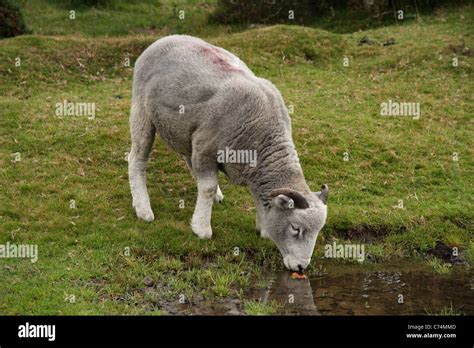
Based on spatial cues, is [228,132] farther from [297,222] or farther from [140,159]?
[140,159]

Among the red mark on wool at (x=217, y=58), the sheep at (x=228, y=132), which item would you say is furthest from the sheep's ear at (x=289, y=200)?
the red mark on wool at (x=217, y=58)

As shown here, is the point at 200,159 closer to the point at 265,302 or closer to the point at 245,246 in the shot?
the point at 245,246

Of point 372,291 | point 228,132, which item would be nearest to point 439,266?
point 372,291

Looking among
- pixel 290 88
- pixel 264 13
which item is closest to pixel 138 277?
pixel 290 88

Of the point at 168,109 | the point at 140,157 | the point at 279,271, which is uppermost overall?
the point at 168,109

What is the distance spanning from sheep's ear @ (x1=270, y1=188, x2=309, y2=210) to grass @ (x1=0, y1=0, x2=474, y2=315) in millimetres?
1160

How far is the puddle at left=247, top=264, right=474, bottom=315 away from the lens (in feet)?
25.6

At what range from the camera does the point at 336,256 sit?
9164 mm

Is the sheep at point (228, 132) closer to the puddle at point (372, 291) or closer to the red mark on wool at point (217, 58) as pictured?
the red mark on wool at point (217, 58)

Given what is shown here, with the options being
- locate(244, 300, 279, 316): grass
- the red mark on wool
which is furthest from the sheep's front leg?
locate(244, 300, 279, 316): grass

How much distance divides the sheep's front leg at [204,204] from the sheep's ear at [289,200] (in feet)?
4.19

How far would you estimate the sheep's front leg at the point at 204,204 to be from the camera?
8969 mm

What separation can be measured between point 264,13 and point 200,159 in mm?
15614

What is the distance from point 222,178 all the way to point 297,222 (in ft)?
11.5
